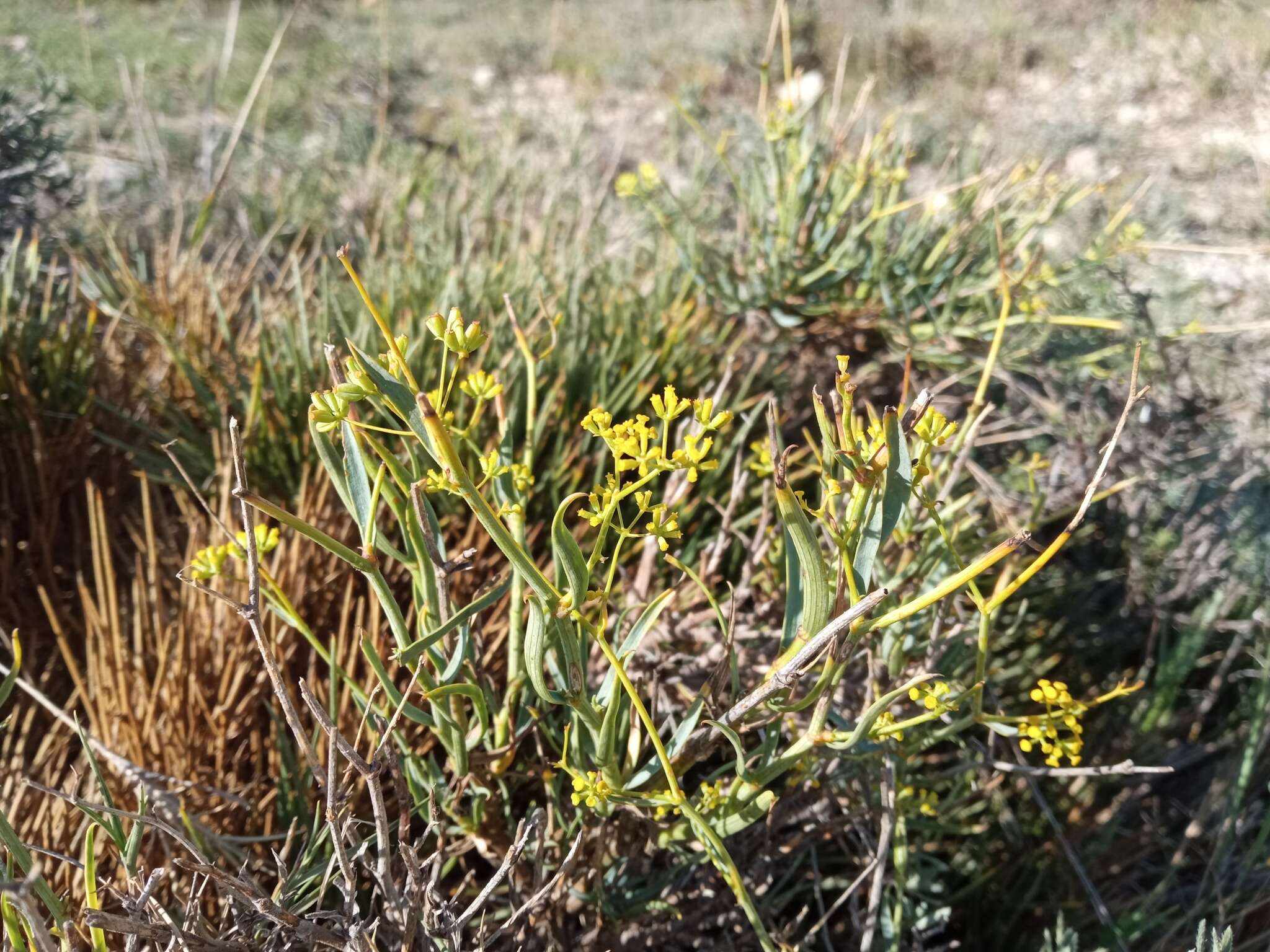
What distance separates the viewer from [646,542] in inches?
48.7

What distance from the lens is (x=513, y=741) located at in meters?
0.95

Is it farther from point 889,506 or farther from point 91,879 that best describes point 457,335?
point 91,879

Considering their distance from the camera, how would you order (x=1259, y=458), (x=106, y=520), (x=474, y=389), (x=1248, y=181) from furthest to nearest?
(x=1248, y=181) → (x=1259, y=458) → (x=106, y=520) → (x=474, y=389)

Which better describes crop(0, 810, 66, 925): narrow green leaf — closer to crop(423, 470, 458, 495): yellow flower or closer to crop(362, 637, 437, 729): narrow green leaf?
crop(362, 637, 437, 729): narrow green leaf

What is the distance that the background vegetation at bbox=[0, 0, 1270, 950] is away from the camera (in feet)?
3.40

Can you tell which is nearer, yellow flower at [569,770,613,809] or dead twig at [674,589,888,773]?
dead twig at [674,589,888,773]

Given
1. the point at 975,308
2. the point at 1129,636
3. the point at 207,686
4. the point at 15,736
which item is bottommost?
the point at 1129,636

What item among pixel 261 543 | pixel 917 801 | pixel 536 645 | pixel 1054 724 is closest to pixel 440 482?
pixel 536 645

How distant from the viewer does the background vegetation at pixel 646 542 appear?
1.04m

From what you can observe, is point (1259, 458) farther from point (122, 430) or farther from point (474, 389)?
point (122, 430)

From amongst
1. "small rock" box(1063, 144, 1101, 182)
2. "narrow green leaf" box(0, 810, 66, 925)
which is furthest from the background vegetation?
"small rock" box(1063, 144, 1101, 182)

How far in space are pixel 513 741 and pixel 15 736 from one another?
2.67 feet

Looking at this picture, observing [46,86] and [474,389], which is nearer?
[474,389]

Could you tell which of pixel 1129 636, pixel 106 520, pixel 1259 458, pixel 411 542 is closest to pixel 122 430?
pixel 106 520
